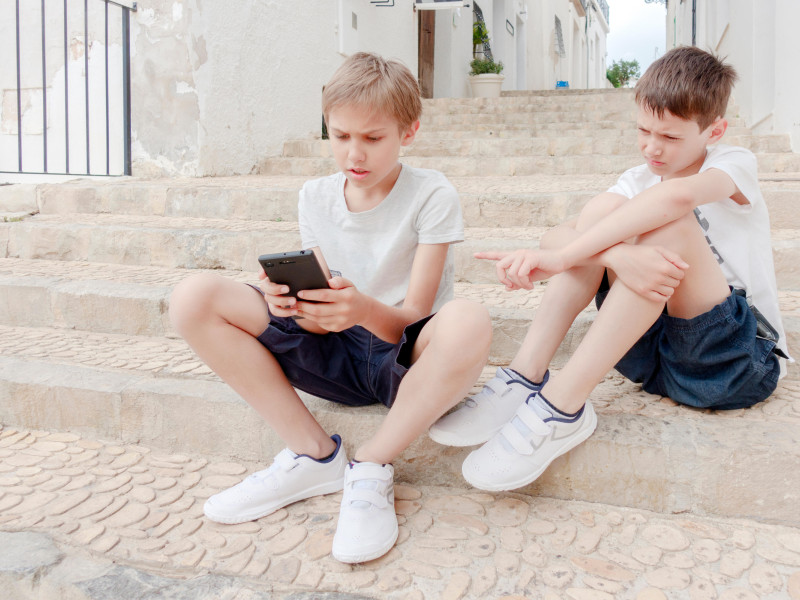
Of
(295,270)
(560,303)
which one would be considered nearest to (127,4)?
(295,270)

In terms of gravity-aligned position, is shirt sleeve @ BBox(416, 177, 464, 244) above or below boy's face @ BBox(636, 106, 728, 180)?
below

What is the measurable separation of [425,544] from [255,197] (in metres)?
2.56

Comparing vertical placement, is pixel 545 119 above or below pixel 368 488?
above

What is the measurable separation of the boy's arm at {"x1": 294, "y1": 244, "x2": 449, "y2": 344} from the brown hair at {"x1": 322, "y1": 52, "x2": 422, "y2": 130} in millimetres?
298

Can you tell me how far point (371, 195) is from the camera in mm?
1568

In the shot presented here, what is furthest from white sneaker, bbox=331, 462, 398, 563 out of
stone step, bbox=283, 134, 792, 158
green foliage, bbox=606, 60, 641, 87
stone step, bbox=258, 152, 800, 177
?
green foliage, bbox=606, 60, 641, 87

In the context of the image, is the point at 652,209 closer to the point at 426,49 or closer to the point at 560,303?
the point at 560,303

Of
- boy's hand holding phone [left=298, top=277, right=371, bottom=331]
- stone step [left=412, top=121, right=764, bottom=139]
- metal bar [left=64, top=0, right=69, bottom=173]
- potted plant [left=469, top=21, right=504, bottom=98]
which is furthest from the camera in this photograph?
potted plant [left=469, top=21, right=504, bottom=98]

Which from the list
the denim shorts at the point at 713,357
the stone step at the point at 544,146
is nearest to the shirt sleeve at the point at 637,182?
the denim shorts at the point at 713,357

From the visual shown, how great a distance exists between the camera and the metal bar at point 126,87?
14.0ft

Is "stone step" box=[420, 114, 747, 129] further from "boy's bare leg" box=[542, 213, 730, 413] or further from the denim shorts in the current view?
"boy's bare leg" box=[542, 213, 730, 413]

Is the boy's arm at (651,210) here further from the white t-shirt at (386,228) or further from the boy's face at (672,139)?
the white t-shirt at (386,228)

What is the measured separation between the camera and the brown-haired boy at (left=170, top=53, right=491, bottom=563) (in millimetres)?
1303

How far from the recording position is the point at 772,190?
110 inches
